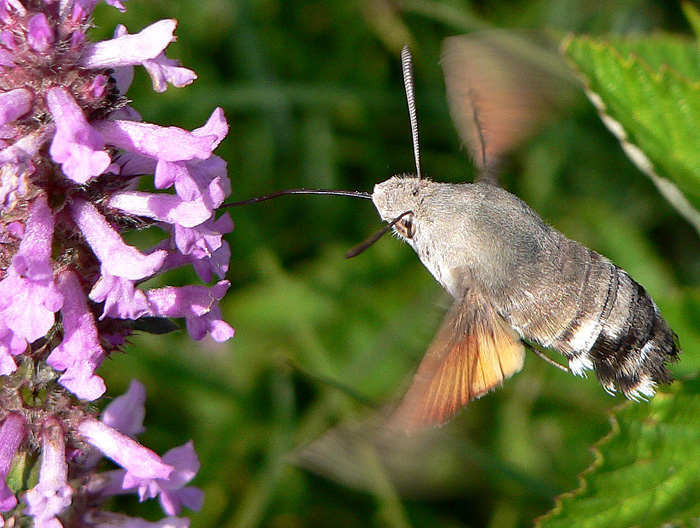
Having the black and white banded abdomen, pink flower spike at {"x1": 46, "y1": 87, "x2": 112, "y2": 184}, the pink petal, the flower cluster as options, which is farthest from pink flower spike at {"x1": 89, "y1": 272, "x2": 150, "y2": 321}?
the black and white banded abdomen

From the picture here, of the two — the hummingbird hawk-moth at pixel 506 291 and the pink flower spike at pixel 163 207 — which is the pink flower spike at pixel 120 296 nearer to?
the pink flower spike at pixel 163 207

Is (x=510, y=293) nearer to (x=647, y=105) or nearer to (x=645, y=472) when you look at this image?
(x=645, y=472)

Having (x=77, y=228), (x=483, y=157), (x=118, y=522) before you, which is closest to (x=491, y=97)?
(x=483, y=157)

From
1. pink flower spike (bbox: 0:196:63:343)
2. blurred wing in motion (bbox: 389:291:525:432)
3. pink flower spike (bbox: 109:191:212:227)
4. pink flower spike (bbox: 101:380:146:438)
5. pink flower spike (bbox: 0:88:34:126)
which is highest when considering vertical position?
pink flower spike (bbox: 0:88:34:126)

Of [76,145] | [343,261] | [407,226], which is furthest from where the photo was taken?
[343,261]

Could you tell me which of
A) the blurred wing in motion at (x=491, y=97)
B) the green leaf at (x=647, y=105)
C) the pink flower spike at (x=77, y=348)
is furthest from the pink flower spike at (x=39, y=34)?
the green leaf at (x=647, y=105)

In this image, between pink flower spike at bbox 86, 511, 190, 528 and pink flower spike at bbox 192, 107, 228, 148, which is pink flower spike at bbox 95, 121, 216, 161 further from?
pink flower spike at bbox 86, 511, 190, 528
